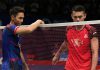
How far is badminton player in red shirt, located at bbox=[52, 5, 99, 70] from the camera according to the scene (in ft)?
17.1

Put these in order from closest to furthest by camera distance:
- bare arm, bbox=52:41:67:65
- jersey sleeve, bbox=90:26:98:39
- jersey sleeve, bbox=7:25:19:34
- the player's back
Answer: jersey sleeve, bbox=90:26:98:39 → jersey sleeve, bbox=7:25:19:34 → the player's back → bare arm, bbox=52:41:67:65

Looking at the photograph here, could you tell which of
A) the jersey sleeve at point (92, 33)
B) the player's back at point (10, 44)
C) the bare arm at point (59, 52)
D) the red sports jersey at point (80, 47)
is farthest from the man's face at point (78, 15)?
the player's back at point (10, 44)

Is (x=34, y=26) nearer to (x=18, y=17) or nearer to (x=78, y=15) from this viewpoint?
(x=18, y=17)

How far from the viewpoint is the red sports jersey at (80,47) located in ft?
17.2

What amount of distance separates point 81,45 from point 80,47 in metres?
0.03

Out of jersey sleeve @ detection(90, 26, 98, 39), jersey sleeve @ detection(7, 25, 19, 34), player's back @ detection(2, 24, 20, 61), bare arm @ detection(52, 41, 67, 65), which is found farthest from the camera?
bare arm @ detection(52, 41, 67, 65)

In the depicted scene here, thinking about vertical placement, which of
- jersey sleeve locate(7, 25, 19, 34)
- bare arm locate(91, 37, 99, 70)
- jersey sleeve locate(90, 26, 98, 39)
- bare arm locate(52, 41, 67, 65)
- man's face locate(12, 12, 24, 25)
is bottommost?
bare arm locate(52, 41, 67, 65)

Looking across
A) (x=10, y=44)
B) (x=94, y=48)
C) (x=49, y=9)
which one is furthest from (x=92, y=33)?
(x=49, y=9)

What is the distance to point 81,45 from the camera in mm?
5301

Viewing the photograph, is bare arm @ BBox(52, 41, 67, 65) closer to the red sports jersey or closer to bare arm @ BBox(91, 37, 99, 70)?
the red sports jersey

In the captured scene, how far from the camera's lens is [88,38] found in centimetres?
521

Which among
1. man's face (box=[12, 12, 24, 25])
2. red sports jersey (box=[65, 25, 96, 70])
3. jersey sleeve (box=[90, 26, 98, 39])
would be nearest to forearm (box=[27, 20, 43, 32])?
man's face (box=[12, 12, 24, 25])

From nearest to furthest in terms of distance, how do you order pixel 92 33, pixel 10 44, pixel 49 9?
pixel 92 33 < pixel 10 44 < pixel 49 9

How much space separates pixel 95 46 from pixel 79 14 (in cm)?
44
